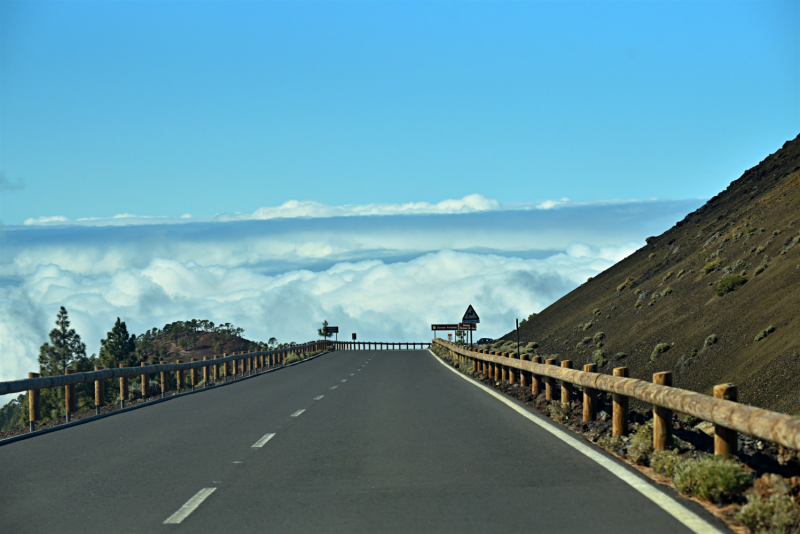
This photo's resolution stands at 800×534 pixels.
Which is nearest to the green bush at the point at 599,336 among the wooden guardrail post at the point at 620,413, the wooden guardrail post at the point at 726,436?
the wooden guardrail post at the point at 620,413

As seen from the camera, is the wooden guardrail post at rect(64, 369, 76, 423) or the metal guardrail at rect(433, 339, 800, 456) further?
the wooden guardrail post at rect(64, 369, 76, 423)

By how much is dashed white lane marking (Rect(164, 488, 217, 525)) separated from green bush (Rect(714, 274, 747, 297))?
Answer: 38159 mm

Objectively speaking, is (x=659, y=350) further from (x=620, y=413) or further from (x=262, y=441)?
(x=262, y=441)

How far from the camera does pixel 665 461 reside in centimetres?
852

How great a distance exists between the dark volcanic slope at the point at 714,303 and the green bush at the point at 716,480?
13.6 metres

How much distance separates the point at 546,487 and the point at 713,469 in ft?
5.03

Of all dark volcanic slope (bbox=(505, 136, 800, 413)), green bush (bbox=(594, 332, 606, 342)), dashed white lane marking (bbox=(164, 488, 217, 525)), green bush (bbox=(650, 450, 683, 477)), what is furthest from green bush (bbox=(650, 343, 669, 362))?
dashed white lane marking (bbox=(164, 488, 217, 525))

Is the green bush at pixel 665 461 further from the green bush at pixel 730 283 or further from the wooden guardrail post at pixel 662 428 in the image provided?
the green bush at pixel 730 283

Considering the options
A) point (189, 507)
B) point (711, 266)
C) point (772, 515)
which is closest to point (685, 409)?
point (772, 515)

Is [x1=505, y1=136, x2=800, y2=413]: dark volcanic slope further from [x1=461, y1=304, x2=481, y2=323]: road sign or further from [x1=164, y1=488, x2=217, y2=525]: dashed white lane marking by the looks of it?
[x1=164, y1=488, x2=217, y2=525]: dashed white lane marking

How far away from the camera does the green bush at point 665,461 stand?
27.5 feet

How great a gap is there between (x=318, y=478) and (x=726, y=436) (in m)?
3.98

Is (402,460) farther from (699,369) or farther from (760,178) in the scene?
(760,178)

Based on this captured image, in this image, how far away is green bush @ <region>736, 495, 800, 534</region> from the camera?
19.6 ft
